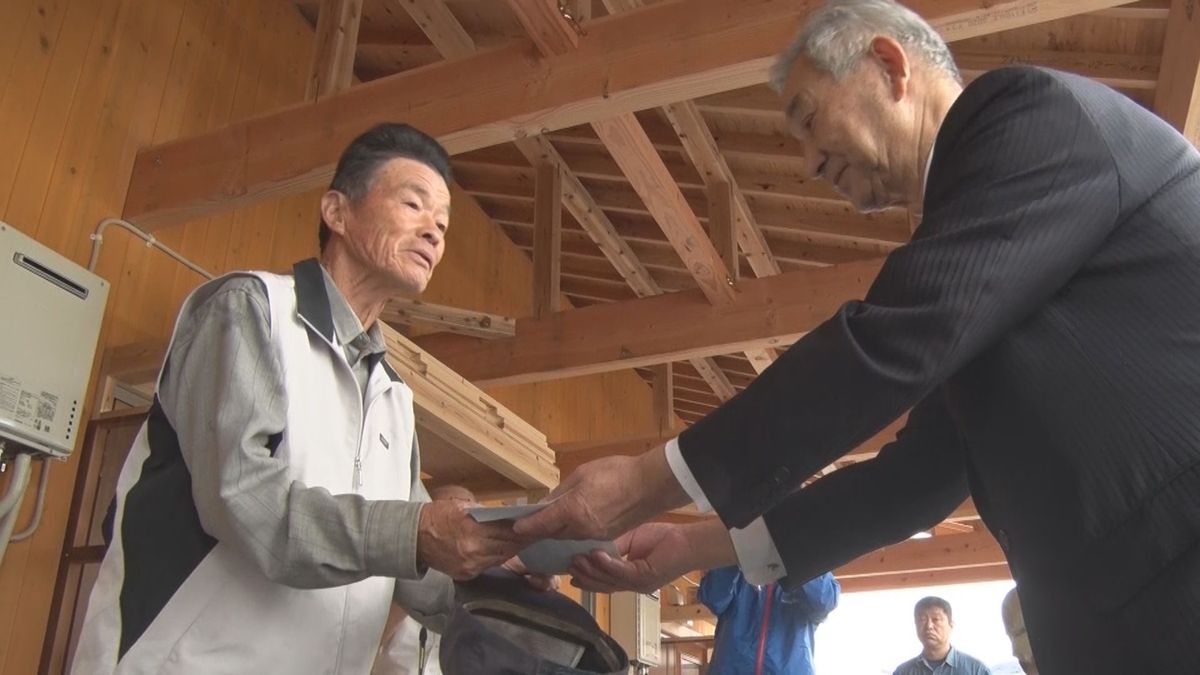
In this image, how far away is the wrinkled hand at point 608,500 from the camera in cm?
116

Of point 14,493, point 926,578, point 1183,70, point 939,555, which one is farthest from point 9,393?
point 926,578

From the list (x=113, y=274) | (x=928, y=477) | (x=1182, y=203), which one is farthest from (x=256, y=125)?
(x=1182, y=203)

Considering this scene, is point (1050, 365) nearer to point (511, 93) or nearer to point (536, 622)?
point (536, 622)

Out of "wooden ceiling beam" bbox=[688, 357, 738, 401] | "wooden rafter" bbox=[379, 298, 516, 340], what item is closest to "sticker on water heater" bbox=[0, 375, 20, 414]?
"wooden rafter" bbox=[379, 298, 516, 340]

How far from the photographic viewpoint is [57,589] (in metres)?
3.48

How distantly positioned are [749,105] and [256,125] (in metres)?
2.52

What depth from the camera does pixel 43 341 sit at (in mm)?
3271

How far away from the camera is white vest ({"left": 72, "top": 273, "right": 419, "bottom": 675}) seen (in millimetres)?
1306

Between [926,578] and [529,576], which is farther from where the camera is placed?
[926,578]

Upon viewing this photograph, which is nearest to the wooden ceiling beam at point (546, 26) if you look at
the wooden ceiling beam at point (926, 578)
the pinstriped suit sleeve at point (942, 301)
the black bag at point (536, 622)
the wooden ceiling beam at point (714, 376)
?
the black bag at point (536, 622)

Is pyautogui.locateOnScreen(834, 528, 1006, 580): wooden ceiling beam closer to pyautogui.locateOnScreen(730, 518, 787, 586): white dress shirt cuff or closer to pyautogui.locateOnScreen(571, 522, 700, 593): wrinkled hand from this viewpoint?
pyautogui.locateOnScreen(571, 522, 700, 593): wrinkled hand

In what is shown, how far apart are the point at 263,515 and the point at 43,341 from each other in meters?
2.38

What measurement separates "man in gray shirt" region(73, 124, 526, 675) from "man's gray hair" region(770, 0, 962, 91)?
2.61 ft

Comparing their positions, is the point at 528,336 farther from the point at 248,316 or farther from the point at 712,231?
the point at 248,316
